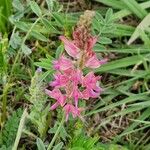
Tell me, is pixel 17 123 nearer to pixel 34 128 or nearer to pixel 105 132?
pixel 34 128

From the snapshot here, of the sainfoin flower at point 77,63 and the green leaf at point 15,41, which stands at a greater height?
the sainfoin flower at point 77,63

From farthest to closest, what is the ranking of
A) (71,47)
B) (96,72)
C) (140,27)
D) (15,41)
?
(140,27), (96,72), (15,41), (71,47)

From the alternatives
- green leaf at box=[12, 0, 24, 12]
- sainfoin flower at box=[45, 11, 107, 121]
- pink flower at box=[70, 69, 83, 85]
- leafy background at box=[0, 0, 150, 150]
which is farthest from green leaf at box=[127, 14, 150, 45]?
pink flower at box=[70, 69, 83, 85]

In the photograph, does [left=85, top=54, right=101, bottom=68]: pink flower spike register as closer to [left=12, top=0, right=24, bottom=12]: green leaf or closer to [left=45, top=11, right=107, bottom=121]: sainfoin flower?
[left=45, top=11, right=107, bottom=121]: sainfoin flower

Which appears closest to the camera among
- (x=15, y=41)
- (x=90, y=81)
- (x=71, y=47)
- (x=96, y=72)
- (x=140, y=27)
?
(x=71, y=47)

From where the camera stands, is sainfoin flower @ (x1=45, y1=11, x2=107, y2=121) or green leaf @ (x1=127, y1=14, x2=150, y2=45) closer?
sainfoin flower @ (x1=45, y1=11, x2=107, y2=121)

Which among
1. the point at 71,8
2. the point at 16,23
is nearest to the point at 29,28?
the point at 16,23

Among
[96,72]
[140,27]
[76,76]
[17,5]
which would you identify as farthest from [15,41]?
[76,76]

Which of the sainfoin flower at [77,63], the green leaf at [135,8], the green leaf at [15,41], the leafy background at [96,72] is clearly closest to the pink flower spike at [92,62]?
the sainfoin flower at [77,63]

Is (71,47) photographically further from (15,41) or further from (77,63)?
(15,41)

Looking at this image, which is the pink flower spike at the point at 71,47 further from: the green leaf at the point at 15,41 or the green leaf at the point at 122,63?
the green leaf at the point at 122,63

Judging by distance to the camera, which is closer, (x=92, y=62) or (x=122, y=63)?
(x=92, y=62)
